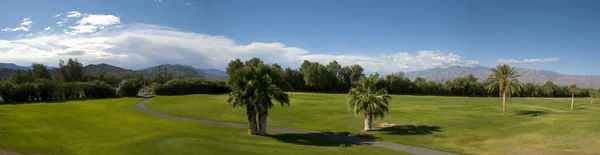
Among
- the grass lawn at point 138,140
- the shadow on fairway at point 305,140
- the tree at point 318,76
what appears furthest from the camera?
the tree at point 318,76

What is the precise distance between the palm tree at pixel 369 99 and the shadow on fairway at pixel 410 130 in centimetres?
234

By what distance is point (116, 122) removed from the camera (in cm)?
4991

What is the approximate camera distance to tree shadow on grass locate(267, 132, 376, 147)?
3844 cm

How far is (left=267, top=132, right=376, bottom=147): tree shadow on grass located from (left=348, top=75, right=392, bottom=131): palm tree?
12.2ft

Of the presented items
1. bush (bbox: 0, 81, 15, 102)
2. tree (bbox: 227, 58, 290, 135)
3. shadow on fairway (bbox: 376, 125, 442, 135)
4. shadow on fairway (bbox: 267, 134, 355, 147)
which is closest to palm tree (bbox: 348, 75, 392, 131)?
shadow on fairway (bbox: 376, 125, 442, 135)

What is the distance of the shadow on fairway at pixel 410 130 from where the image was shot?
44219 mm

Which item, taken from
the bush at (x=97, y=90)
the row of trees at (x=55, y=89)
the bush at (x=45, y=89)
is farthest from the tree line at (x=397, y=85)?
the bush at (x=45, y=89)

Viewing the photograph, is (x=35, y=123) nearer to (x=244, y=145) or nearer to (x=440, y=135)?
(x=244, y=145)

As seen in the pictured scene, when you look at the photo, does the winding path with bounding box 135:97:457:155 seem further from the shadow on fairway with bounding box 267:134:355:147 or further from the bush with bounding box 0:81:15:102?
the bush with bounding box 0:81:15:102

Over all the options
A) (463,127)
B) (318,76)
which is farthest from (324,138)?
(318,76)

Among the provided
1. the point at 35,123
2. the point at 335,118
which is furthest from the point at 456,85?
the point at 35,123

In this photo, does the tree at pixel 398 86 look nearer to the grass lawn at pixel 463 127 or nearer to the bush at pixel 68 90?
the grass lawn at pixel 463 127

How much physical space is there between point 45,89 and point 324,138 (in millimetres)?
85901

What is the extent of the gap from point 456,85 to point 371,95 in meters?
116
